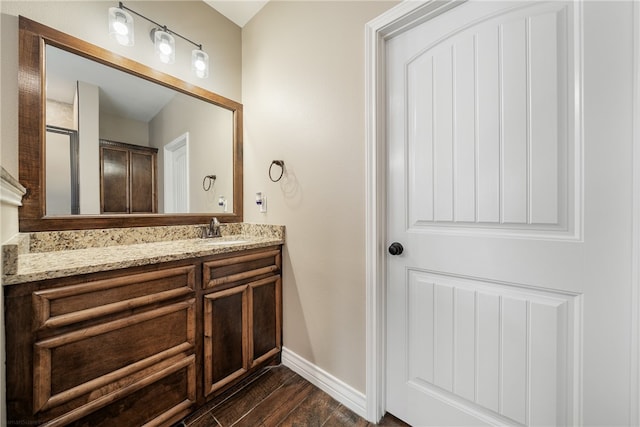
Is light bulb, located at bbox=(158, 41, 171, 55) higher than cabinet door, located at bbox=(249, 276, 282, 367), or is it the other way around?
light bulb, located at bbox=(158, 41, 171, 55)

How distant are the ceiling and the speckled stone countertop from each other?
65.0 inches

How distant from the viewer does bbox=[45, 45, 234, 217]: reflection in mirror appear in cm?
128

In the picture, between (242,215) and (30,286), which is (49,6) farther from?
(242,215)

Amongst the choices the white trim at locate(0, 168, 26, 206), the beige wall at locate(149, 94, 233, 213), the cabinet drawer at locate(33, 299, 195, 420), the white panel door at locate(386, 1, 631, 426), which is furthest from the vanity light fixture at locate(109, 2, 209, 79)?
the cabinet drawer at locate(33, 299, 195, 420)

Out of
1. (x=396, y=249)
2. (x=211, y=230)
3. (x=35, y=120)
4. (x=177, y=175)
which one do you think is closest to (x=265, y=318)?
(x=211, y=230)

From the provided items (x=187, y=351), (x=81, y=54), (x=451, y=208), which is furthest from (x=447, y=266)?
(x=81, y=54)

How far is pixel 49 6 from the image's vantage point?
1229 mm

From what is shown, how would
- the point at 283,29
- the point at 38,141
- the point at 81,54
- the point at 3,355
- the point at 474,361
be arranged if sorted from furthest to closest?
the point at 283,29
the point at 81,54
the point at 38,141
the point at 474,361
the point at 3,355

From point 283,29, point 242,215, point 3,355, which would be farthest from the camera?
point 242,215

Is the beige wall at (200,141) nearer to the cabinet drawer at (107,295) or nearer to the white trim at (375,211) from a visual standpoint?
the cabinet drawer at (107,295)

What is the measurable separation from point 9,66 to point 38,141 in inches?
13.1

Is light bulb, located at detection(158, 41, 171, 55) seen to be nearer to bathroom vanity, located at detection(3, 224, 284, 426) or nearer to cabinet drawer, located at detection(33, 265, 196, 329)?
bathroom vanity, located at detection(3, 224, 284, 426)

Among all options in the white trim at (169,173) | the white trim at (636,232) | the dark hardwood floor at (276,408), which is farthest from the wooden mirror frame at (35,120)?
the white trim at (636,232)

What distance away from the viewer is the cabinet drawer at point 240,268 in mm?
1341
